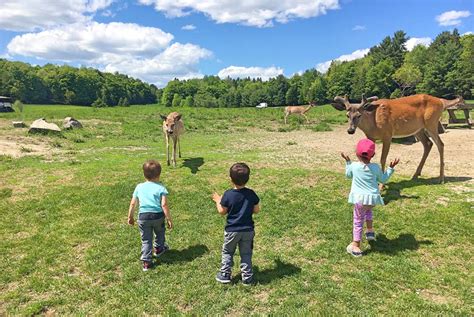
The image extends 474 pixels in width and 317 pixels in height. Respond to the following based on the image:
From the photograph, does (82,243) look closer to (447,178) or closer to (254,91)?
(447,178)

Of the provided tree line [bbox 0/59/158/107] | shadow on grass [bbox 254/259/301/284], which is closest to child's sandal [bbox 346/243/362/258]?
shadow on grass [bbox 254/259/301/284]

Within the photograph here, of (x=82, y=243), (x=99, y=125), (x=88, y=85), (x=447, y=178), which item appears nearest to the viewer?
(x=82, y=243)

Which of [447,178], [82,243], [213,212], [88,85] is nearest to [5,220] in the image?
[82,243]

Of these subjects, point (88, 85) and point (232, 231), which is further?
point (88, 85)

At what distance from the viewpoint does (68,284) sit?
18.0ft

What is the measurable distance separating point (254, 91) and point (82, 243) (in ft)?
368

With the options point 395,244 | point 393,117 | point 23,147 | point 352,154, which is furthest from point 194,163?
point 23,147

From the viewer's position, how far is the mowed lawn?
4.86 metres

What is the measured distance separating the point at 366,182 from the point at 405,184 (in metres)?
3.90

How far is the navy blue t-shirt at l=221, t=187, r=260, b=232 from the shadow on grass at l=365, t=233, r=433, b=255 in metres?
2.43

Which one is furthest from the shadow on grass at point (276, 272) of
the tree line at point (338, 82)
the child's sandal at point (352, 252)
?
the tree line at point (338, 82)

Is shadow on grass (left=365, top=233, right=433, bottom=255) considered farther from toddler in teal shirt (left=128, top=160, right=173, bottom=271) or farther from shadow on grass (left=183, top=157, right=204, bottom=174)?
shadow on grass (left=183, top=157, right=204, bottom=174)

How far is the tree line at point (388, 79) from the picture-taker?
75.8 m

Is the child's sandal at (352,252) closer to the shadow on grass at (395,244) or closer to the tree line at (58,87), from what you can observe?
the shadow on grass at (395,244)
